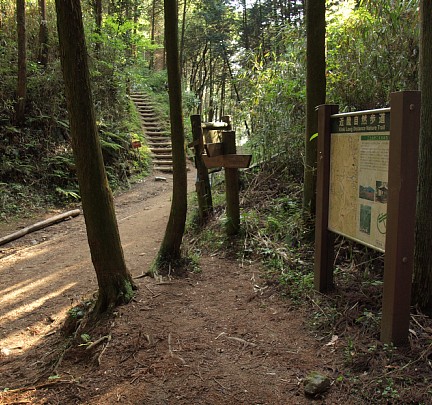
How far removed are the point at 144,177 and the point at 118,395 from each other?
12.1 metres

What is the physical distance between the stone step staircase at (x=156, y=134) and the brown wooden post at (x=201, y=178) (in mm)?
7807

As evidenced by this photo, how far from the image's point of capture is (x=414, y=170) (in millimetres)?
2990

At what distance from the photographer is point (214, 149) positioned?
6613 mm

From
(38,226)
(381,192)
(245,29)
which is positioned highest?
(245,29)

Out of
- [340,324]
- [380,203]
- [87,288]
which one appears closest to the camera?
[380,203]

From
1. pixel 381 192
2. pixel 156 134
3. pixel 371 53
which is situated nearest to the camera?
pixel 381 192

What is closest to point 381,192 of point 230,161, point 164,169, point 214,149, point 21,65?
point 230,161

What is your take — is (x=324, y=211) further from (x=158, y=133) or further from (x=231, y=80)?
(x=158, y=133)

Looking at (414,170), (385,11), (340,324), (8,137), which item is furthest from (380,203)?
(8,137)

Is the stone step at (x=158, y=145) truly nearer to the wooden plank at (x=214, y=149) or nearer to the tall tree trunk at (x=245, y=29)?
the tall tree trunk at (x=245, y=29)

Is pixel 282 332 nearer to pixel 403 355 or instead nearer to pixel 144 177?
pixel 403 355

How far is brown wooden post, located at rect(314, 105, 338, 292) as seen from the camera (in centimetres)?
415

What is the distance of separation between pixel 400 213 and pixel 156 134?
1653 cm

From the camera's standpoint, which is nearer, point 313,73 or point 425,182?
point 425,182
